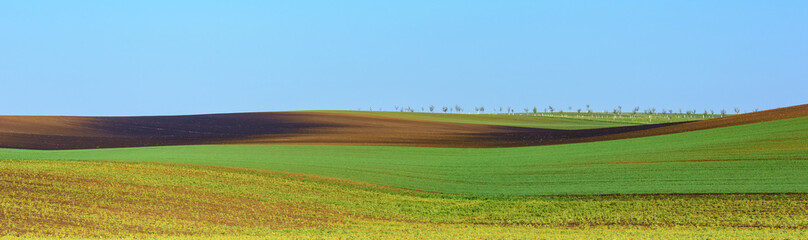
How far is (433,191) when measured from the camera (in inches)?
1157

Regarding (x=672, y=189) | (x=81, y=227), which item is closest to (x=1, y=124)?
(x=81, y=227)

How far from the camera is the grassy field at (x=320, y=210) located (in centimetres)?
2031

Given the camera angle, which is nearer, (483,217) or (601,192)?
(483,217)

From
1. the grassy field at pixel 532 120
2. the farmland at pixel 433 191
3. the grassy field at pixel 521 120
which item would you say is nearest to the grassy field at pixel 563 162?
the farmland at pixel 433 191

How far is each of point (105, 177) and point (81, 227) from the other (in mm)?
8515

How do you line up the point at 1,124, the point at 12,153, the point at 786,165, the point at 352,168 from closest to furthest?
the point at 786,165 < the point at 352,168 < the point at 12,153 < the point at 1,124

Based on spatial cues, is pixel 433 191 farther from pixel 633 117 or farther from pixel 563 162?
pixel 633 117

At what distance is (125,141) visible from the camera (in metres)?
50.0

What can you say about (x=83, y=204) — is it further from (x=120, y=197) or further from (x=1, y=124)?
(x=1, y=124)

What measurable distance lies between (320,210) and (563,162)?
528 inches

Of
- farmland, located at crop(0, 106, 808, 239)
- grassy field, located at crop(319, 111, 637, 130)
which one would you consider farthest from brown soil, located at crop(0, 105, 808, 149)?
grassy field, located at crop(319, 111, 637, 130)

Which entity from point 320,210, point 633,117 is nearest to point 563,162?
point 320,210

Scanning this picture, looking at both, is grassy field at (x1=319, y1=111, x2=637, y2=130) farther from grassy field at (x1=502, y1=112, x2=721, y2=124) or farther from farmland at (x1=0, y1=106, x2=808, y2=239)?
farmland at (x1=0, y1=106, x2=808, y2=239)

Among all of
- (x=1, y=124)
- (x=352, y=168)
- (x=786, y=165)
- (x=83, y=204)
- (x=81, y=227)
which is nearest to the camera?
(x=81, y=227)
